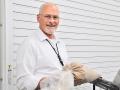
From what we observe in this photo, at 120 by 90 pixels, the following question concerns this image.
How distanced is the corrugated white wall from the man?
1335 mm

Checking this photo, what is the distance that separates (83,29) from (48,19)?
125 inches

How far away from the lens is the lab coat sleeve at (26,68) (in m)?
3.19

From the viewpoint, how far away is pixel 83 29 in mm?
6633

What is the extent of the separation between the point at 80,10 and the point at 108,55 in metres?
1.64

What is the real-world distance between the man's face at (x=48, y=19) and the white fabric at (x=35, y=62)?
9 cm

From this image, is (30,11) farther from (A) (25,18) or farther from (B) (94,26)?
(B) (94,26)

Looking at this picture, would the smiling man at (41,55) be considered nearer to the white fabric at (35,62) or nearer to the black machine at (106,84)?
the white fabric at (35,62)

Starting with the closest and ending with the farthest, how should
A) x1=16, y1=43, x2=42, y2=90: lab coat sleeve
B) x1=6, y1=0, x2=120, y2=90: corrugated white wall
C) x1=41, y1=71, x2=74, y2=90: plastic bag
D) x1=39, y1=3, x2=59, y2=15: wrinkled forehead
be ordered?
1. x1=41, y1=71, x2=74, y2=90: plastic bag
2. x1=16, y1=43, x2=42, y2=90: lab coat sleeve
3. x1=39, y1=3, x2=59, y2=15: wrinkled forehead
4. x1=6, y1=0, x2=120, y2=90: corrugated white wall

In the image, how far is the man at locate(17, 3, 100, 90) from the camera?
319 cm

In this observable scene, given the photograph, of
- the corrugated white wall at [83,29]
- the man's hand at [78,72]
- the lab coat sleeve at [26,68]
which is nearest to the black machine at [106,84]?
the man's hand at [78,72]

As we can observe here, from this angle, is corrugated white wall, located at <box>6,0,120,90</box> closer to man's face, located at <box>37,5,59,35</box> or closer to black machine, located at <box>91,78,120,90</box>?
man's face, located at <box>37,5,59,35</box>

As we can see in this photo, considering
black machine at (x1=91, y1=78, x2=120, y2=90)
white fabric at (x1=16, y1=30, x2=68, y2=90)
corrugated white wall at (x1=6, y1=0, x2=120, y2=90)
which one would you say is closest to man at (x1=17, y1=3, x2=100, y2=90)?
white fabric at (x1=16, y1=30, x2=68, y2=90)

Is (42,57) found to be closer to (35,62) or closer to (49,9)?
(35,62)

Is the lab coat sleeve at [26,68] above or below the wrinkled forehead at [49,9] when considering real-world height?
below
